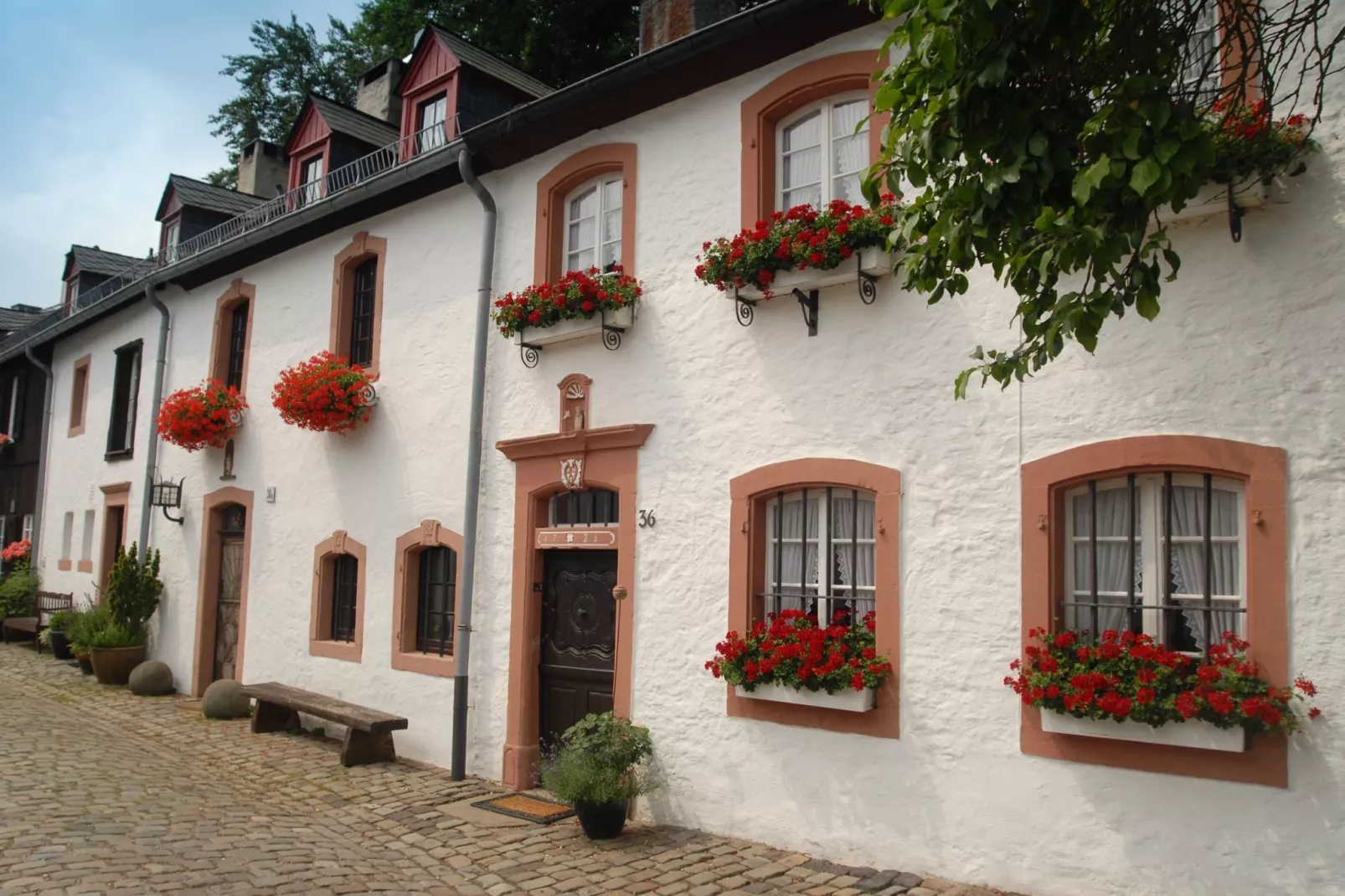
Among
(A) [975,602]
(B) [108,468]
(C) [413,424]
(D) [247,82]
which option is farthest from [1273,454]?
(D) [247,82]

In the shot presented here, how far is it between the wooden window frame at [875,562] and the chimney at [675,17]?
14.8 ft

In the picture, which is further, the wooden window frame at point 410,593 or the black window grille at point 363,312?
the black window grille at point 363,312

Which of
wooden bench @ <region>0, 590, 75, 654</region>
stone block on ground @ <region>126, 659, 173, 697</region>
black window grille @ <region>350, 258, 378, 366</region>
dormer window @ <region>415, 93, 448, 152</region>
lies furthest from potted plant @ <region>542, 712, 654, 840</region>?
wooden bench @ <region>0, 590, 75, 654</region>

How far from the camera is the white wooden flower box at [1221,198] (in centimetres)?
551

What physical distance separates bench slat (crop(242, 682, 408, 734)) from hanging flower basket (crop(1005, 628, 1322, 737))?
19.3ft

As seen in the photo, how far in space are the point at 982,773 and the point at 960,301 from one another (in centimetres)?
280

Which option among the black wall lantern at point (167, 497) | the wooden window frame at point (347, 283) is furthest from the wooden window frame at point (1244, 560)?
the black wall lantern at point (167, 497)

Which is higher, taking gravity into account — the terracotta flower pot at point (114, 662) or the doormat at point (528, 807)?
the terracotta flower pot at point (114, 662)

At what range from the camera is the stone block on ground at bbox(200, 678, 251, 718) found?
12.1 meters

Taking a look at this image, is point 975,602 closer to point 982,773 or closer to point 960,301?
point 982,773

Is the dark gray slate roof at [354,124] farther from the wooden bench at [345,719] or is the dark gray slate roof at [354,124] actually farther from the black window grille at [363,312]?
the wooden bench at [345,719]

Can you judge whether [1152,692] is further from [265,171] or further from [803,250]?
[265,171]

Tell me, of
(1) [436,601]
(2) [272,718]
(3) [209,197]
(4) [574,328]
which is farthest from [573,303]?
(3) [209,197]

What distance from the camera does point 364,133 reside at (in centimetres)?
1373
